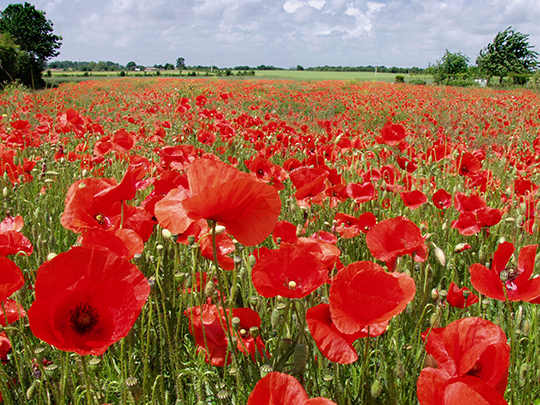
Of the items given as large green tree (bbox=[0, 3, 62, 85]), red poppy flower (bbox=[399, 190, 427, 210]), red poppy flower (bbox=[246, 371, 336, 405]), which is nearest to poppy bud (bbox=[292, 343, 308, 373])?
red poppy flower (bbox=[246, 371, 336, 405])

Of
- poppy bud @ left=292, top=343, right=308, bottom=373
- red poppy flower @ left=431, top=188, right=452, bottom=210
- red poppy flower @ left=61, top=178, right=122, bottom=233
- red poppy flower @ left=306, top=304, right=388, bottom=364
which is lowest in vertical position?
poppy bud @ left=292, top=343, right=308, bottom=373

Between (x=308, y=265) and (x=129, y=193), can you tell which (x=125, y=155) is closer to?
A: (x=129, y=193)

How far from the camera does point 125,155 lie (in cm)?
404

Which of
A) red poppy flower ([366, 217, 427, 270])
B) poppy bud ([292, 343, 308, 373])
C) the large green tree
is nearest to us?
poppy bud ([292, 343, 308, 373])

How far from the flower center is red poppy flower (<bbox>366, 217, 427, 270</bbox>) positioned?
88 centimetres

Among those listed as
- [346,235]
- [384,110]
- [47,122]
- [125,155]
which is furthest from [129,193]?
[384,110]

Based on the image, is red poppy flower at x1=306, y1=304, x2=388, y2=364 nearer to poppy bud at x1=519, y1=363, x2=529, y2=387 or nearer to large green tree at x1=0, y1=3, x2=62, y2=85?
poppy bud at x1=519, y1=363, x2=529, y2=387

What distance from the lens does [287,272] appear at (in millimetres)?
1064

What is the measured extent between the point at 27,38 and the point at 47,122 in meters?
60.7

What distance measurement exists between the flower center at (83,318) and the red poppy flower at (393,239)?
88cm

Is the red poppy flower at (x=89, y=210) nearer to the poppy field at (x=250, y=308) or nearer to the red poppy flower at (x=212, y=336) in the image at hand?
the poppy field at (x=250, y=308)

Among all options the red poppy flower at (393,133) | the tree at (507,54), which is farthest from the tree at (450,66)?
the red poppy flower at (393,133)

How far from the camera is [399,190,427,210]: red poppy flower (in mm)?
→ 2318

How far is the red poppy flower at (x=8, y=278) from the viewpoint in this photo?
0.92m
